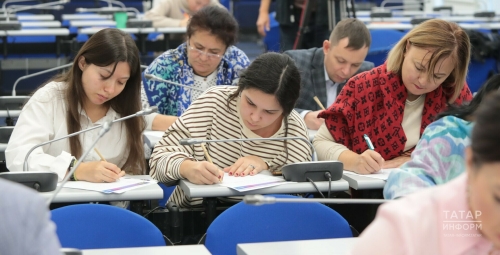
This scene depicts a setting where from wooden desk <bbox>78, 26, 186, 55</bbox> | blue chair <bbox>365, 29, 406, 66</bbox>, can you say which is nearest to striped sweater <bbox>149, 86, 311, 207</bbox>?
blue chair <bbox>365, 29, 406, 66</bbox>

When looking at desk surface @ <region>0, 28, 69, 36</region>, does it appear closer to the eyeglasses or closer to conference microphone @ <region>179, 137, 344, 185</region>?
the eyeglasses

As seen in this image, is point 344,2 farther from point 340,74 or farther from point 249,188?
point 249,188

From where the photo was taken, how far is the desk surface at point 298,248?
161 centimetres

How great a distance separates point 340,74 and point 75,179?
163cm

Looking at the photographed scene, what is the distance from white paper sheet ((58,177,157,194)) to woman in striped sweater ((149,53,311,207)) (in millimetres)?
109

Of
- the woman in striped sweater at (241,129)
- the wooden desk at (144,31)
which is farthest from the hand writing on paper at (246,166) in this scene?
the wooden desk at (144,31)

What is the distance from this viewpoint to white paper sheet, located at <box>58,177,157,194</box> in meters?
2.22

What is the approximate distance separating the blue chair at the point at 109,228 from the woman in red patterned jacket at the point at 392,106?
3.13 feet

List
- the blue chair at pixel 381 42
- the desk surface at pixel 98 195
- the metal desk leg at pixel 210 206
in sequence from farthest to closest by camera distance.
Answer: the blue chair at pixel 381 42
the metal desk leg at pixel 210 206
the desk surface at pixel 98 195

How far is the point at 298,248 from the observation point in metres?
1.67

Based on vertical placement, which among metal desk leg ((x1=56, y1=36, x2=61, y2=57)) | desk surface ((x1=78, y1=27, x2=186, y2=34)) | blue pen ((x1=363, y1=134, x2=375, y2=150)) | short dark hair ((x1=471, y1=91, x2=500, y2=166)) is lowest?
metal desk leg ((x1=56, y1=36, x2=61, y2=57))

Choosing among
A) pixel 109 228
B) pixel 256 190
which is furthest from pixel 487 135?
pixel 256 190

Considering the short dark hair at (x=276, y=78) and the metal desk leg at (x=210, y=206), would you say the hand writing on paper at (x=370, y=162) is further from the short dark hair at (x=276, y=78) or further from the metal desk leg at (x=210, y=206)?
the metal desk leg at (x=210, y=206)

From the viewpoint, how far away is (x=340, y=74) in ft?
11.7
